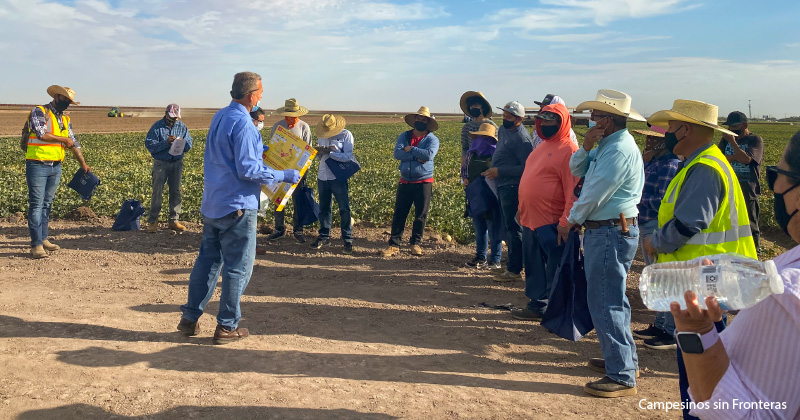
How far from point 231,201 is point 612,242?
3.14m

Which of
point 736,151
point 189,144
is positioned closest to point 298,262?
point 189,144

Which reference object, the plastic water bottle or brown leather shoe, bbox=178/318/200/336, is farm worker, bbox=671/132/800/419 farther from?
brown leather shoe, bbox=178/318/200/336

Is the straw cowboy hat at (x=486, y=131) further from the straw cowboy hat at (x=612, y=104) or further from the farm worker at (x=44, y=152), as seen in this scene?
the farm worker at (x=44, y=152)

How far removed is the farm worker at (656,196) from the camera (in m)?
5.85

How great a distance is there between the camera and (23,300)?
6605mm

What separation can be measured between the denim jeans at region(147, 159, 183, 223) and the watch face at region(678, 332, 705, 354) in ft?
32.1

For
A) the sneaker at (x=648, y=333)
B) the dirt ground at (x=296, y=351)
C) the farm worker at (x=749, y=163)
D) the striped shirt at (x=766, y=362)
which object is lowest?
the dirt ground at (x=296, y=351)

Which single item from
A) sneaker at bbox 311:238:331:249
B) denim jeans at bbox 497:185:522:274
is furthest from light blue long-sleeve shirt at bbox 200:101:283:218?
sneaker at bbox 311:238:331:249

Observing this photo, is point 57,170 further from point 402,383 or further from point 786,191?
point 786,191

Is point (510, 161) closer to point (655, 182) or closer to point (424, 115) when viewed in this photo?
point (655, 182)

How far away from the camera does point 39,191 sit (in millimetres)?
8305

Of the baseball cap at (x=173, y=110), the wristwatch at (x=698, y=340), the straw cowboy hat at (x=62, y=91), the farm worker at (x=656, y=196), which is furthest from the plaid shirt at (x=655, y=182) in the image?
the baseball cap at (x=173, y=110)

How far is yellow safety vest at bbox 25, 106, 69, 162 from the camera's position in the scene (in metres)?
8.21

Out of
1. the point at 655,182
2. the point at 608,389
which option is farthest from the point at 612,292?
the point at 655,182
